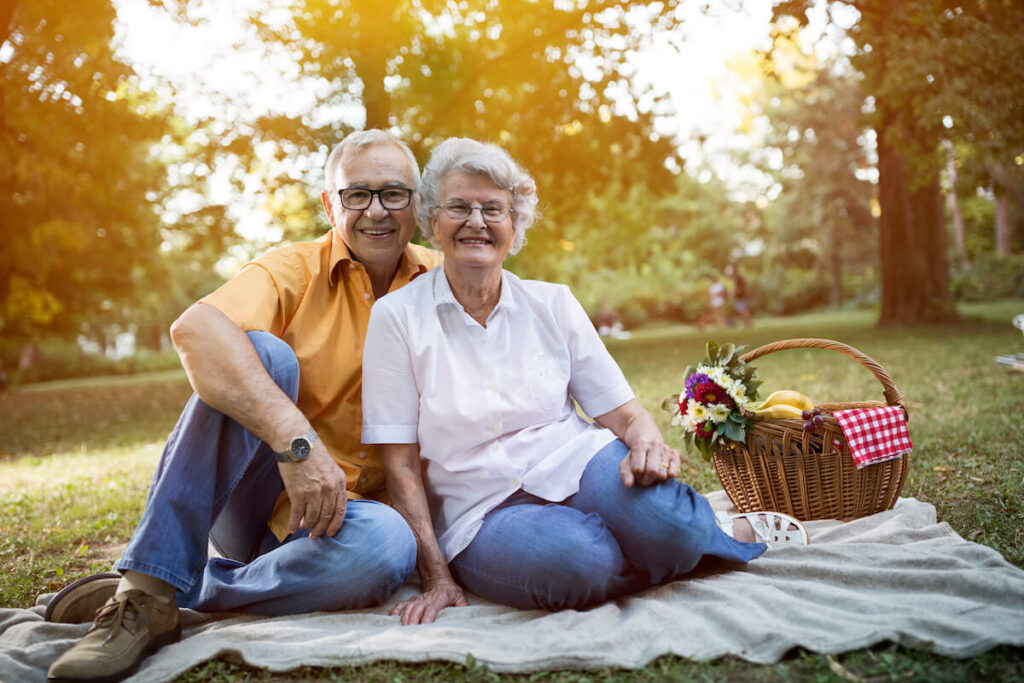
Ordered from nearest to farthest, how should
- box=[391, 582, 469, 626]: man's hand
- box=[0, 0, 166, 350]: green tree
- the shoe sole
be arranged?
the shoe sole, box=[391, 582, 469, 626]: man's hand, box=[0, 0, 166, 350]: green tree

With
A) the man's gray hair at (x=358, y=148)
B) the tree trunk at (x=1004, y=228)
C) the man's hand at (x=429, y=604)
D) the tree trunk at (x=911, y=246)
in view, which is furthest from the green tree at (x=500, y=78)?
the tree trunk at (x=1004, y=228)

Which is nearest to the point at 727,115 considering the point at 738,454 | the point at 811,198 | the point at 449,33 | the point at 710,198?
the point at 710,198

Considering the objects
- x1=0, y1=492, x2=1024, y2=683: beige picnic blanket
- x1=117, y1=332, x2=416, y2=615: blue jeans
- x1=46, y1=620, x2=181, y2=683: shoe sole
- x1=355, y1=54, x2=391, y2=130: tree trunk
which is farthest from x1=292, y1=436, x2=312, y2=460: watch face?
x1=355, y1=54, x2=391, y2=130: tree trunk

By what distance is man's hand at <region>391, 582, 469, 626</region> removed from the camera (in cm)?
263

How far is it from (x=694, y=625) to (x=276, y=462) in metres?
1.48

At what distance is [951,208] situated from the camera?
34.8 m

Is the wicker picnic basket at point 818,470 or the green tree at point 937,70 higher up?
the green tree at point 937,70

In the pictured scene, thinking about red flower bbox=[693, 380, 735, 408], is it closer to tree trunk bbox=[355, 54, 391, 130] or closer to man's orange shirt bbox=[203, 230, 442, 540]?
man's orange shirt bbox=[203, 230, 442, 540]

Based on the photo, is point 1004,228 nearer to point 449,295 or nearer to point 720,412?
point 720,412

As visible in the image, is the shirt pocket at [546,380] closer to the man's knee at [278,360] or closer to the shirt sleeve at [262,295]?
the man's knee at [278,360]

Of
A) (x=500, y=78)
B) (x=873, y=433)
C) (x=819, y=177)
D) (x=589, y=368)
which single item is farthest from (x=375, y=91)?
(x=819, y=177)

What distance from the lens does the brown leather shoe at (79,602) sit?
9.29 feet

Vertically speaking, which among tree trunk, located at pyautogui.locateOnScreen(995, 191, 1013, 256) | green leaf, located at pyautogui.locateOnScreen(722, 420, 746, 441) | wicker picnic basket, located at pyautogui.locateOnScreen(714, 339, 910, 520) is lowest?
wicker picnic basket, located at pyautogui.locateOnScreen(714, 339, 910, 520)

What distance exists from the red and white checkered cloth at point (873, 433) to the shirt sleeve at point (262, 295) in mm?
2231
